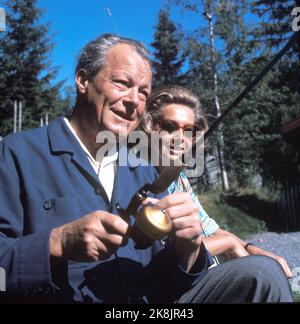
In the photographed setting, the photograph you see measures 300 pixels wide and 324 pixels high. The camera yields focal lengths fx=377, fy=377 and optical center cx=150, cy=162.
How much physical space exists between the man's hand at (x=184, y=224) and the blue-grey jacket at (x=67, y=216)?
6 cm

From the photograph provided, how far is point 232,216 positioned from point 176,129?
28.1 ft

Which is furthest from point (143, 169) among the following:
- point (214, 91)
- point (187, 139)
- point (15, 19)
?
point (15, 19)

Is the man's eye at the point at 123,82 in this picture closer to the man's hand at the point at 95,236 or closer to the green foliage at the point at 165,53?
the man's hand at the point at 95,236

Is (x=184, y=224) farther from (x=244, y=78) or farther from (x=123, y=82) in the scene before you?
(x=244, y=78)

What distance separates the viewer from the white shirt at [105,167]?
183cm

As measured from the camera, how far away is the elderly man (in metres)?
1.22

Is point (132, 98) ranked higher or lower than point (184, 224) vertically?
higher

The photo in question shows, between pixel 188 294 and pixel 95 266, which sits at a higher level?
pixel 95 266

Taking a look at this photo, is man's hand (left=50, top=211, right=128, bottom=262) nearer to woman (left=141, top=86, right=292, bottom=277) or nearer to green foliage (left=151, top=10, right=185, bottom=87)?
woman (left=141, top=86, right=292, bottom=277)

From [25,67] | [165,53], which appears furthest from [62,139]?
[165,53]

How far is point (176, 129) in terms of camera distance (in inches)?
110
